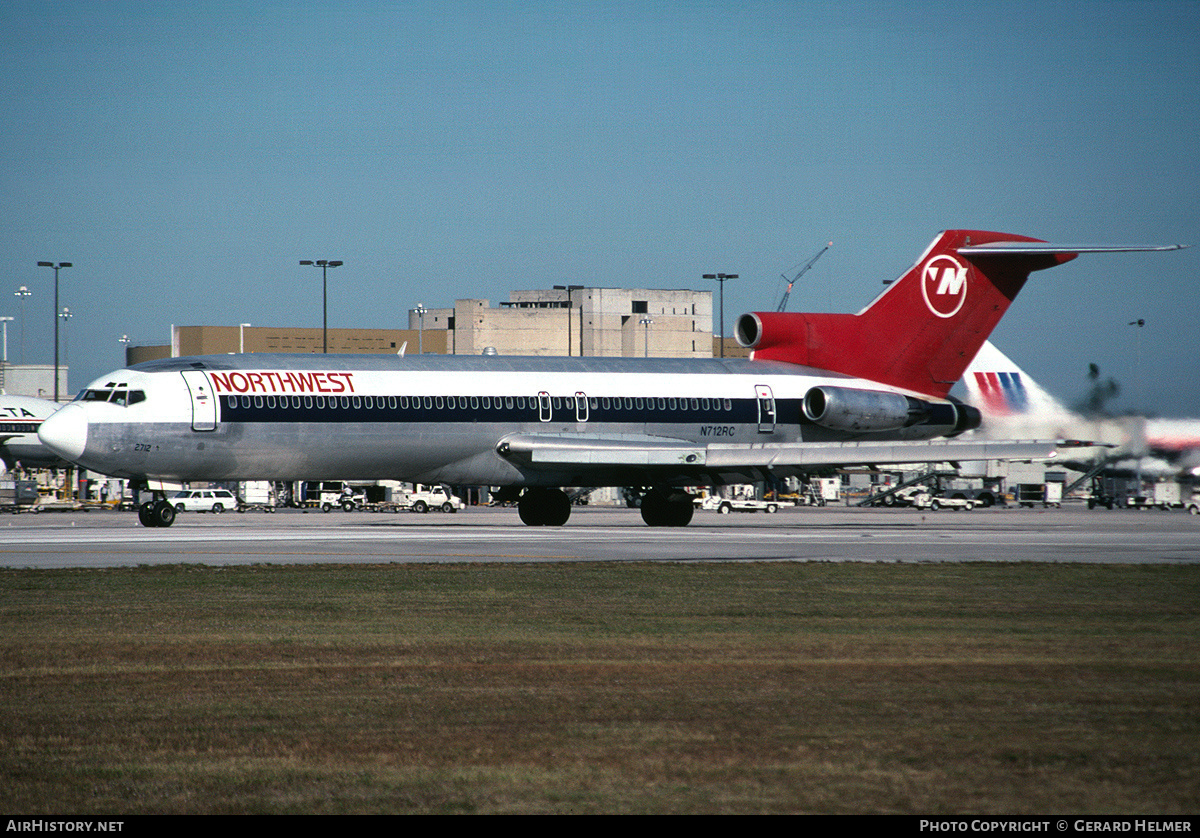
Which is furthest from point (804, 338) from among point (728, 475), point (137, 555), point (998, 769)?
point (998, 769)

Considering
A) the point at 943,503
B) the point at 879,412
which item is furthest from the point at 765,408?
the point at 943,503

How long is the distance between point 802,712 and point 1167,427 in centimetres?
3547

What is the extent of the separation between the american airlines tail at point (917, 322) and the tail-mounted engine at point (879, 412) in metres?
0.94

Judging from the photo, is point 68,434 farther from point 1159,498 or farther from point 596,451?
point 1159,498

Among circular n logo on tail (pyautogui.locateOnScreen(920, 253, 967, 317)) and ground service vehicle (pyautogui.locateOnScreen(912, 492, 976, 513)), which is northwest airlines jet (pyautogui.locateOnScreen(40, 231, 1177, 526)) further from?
ground service vehicle (pyautogui.locateOnScreen(912, 492, 976, 513))

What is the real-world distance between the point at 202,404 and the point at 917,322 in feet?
76.2

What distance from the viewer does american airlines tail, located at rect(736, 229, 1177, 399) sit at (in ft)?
147

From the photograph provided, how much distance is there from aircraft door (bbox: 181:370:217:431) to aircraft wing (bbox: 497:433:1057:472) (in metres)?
8.22

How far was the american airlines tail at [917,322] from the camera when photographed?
44.7 m

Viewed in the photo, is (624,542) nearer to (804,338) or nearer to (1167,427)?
(804,338)

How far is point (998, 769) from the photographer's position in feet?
26.7

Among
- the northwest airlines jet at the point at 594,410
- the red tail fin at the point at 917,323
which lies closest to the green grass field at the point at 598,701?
the northwest airlines jet at the point at 594,410

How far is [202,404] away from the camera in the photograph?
36.0 metres

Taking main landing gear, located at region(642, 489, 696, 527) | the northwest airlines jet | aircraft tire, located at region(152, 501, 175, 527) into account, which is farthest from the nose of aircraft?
main landing gear, located at region(642, 489, 696, 527)
